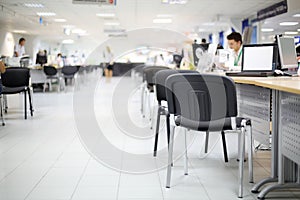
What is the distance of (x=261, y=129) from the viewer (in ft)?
11.7

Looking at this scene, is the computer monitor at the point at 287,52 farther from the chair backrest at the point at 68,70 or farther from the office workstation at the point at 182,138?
the chair backrest at the point at 68,70

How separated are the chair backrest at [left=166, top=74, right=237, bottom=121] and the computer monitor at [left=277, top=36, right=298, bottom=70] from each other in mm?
1384

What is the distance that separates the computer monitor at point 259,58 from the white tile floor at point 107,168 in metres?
0.93

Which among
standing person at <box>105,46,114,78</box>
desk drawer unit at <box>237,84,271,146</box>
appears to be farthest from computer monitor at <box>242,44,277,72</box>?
standing person at <box>105,46,114,78</box>

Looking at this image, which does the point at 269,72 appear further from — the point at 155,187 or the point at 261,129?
the point at 155,187

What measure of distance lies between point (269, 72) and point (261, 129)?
728mm

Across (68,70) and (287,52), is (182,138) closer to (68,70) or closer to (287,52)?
(287,52)

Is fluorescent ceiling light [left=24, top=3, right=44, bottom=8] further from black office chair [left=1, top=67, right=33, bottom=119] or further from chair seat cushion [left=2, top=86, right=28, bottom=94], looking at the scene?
chair seat cushion [left=2, top=86, right=28, bottom=94]

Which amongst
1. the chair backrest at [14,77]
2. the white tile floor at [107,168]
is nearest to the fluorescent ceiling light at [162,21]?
the chair backrest at [14,77]

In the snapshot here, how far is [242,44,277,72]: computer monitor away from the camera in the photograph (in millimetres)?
4039

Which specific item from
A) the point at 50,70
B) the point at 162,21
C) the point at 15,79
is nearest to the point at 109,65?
the point at 162,21

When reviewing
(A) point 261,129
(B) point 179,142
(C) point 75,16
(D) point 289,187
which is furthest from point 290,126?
(C) point 75,16

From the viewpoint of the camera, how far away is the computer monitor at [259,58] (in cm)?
404

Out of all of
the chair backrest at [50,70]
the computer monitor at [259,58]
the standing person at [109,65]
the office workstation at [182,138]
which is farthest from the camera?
the standing person at [109,65]
